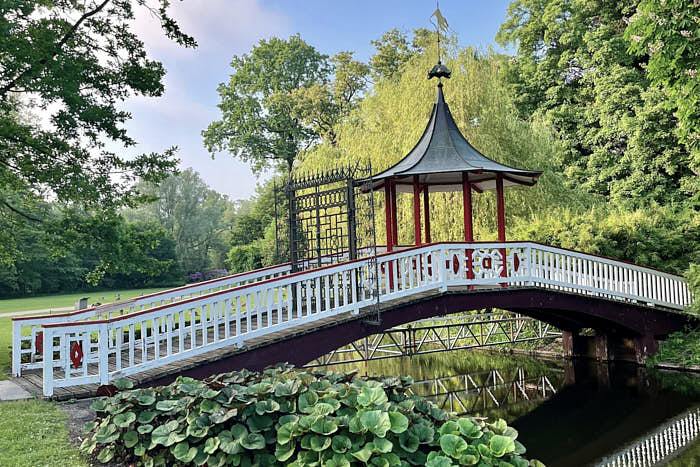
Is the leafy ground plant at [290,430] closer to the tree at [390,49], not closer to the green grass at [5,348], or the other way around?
the green grass at [5,348]

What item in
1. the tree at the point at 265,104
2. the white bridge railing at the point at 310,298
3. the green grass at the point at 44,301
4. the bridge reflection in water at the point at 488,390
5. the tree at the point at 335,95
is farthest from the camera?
the tree at the point at 265,104

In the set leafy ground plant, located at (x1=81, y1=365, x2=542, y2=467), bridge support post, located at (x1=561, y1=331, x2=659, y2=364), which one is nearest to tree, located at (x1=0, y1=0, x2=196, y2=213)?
leafy ground plant, located at (x1=81, y1=365, x2=542, y2=467)

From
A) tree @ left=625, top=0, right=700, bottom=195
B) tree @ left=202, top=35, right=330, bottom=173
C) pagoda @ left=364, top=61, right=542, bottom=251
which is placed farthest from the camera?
tree @ left=202, top=35, right=330, bottom=173

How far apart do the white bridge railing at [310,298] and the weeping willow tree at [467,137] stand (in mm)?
3736

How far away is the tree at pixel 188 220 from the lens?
4575cm

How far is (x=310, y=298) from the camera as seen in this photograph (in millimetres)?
7703

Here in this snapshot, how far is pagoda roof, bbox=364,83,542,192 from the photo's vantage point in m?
9.73

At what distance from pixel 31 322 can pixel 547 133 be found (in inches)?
601

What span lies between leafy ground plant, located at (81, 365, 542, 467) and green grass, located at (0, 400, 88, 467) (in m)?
0.21

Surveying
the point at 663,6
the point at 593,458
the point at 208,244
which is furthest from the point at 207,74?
the point at 593,458

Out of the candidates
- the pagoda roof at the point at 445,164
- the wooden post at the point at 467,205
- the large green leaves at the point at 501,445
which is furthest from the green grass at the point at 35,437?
the wooden post at the point at 467,205

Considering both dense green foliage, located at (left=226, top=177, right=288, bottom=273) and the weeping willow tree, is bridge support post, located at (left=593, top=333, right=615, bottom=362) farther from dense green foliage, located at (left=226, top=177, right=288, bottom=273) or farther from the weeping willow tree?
dense green foliage, located at (left=226, top=177, right=288, bottom=273)

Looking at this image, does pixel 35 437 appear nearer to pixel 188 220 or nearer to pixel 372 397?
pixel 372 397

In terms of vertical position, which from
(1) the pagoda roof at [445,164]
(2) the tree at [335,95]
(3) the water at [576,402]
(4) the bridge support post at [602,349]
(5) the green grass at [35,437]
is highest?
(2) the tree at [335,95]
